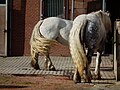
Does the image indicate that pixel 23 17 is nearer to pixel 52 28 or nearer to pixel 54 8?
pixel 54 8

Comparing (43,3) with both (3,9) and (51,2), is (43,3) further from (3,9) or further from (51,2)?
(3,9)

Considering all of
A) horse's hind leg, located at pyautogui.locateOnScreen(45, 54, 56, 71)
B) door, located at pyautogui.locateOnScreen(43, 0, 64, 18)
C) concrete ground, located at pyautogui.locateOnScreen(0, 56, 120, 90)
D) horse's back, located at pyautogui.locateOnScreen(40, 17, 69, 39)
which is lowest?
concrete ground, located at pyautogui.locateOnScreen(0, 56, 120, 90)

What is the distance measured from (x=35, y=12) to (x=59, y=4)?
1.21 m

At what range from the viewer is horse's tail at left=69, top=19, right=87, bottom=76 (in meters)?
10.3

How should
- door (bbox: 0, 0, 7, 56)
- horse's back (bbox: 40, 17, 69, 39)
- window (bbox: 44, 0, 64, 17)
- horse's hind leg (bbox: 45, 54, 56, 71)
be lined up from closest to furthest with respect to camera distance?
1. horse's back (bbox: 40, 17, 69, 39)
2. horse's hind leg (bbox: 45, 54, 56, 71)
3. door (bbox: 0, 0, 7, 56)
4. window (bbox: 44, 0, 64, 17)

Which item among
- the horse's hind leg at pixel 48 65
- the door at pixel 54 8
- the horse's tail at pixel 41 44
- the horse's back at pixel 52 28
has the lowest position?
the horse's hind leg at pixel 48 65

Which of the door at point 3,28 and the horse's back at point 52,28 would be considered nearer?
the horse's back at point 52,28

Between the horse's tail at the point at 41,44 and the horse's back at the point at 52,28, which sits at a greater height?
the horse's back at the point at 52,28

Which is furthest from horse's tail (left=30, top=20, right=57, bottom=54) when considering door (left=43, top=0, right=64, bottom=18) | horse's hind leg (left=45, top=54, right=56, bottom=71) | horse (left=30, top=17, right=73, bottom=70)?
door (left=43, top=0, right=64, bottom=18)

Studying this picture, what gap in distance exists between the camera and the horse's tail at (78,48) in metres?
10.3

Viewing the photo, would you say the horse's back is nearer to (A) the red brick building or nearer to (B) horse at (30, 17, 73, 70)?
(B) horse at (30, 17, 73, 70)

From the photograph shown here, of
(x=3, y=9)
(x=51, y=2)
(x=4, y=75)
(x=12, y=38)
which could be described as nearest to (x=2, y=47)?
(x=12, y=38)

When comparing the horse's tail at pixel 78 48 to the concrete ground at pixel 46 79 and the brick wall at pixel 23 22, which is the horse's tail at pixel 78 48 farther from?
the brick wall at pixel 23 22

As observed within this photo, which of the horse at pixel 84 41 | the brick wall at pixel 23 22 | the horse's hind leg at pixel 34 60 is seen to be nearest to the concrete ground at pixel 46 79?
the horse's hind leg at pixel 34 60
